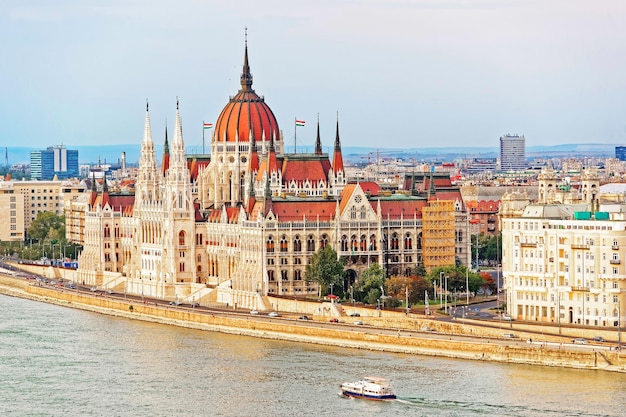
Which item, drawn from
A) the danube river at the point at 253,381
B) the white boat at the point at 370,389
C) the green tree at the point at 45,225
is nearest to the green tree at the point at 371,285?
the danube river at the point at 253,381

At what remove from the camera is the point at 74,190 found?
618ft

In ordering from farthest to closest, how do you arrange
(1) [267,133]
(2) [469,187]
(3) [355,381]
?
(2) [469,187], (1) [267,133], (3) [355,381]

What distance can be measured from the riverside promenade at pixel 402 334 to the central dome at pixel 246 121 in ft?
58.7

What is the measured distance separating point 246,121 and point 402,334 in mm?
40184

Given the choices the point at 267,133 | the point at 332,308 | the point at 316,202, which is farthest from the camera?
the point at 267,133

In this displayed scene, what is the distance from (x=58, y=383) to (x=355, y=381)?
549 inches

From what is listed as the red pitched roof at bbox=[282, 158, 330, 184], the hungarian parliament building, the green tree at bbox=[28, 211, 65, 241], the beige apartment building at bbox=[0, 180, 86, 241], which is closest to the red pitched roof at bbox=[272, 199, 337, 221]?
the hungarian parliament building

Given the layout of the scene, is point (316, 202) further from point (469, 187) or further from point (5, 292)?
point (469, 187)

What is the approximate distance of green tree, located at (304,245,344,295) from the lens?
115375 mm

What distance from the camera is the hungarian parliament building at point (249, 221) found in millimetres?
119062

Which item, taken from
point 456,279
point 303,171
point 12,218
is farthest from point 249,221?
point 12,218

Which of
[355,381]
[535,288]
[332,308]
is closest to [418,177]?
[332,308]

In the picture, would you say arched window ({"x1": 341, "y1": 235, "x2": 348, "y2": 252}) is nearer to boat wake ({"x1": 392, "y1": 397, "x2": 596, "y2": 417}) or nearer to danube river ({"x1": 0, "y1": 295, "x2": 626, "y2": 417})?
danube river ({"x1": 0, "y1": 295, "x2": 626, "y2": 417})

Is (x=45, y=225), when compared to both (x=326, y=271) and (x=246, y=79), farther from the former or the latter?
(x=326, y=271)
